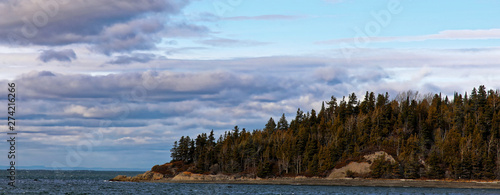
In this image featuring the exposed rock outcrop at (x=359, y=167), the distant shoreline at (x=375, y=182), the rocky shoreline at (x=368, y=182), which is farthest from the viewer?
the exposed rock outcrop at (x=359, y=167)

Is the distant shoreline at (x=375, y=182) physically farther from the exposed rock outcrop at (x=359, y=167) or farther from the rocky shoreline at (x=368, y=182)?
the exposed rock outcrop at (x=359, y=167)

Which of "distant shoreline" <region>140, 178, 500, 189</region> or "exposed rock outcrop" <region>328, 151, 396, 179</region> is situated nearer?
"distant shoreline" <region>140, 178, 500, 189</region>

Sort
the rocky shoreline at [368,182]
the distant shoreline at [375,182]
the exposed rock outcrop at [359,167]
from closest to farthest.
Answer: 1. the distant shoreline at [375,182]
2. the rocky shoreline at [368,182]
3. the exposed rock outcrop at [359,167]

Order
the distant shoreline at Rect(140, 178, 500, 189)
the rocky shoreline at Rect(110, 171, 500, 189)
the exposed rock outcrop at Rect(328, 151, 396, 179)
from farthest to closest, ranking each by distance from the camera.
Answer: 1. the exposed rock outcrop at Rect(328, 151, 396, 179)
2. the rocky shoreline at Rect(110, 171, 500, 189)
3. the distant shoreline at Rect(140, 178, 500, 189)

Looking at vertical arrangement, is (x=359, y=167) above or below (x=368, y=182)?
above

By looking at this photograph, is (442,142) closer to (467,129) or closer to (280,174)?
(467,129)

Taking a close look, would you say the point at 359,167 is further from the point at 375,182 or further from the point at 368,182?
the point at 375,182

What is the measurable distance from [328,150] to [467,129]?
51712 millimetres

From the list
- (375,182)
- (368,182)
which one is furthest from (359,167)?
(375,182)

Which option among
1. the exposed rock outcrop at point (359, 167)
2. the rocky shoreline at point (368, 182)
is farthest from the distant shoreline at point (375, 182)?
the exposed rock outcrop at point (359, 167)

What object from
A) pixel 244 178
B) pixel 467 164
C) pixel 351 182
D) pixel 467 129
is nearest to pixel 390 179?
pixel 351 182

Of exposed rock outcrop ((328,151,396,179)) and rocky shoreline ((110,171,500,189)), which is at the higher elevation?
exposed rock outcrop ((328,151,396,179))

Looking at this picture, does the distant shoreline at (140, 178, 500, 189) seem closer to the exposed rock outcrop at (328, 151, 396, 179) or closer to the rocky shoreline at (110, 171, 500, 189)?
the rocky shoreline at (110, 171, 500, 189)

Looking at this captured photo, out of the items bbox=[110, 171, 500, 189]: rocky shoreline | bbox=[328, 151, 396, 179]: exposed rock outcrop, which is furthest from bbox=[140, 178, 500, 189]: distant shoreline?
bbox=[328, 151, 396, 179]: exposed rock outcrop
